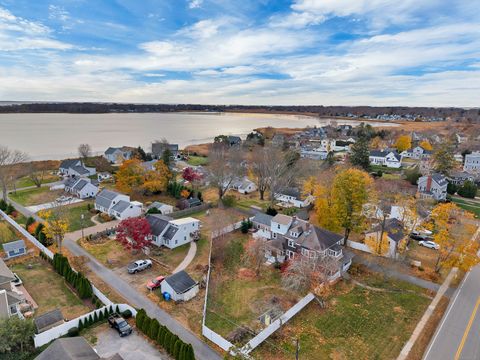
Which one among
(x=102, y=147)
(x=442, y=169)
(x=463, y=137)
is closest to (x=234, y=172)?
(x=442, y=169)

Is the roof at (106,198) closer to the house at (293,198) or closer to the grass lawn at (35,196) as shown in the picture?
the grass lawn at (35,196)

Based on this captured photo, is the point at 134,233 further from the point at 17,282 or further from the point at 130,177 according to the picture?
the point at 130,177

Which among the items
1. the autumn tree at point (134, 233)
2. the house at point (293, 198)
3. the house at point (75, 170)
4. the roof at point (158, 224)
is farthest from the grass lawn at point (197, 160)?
the autumn tree at point (134, 233)

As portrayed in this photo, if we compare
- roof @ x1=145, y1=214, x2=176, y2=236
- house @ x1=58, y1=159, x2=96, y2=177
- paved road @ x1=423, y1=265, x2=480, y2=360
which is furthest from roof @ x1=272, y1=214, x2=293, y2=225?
house @ x1=58, y1=159, x2=96, y2=177

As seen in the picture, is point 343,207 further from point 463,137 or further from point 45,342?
point 463,137

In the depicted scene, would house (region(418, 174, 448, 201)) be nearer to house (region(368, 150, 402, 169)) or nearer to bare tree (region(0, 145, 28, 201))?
house (region(368, 150, 402, 169))

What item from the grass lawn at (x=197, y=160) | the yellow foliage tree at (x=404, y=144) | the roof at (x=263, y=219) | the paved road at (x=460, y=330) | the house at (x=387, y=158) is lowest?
the paved road at (x=460, y=330)

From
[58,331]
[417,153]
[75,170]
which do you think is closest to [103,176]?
[75,170]

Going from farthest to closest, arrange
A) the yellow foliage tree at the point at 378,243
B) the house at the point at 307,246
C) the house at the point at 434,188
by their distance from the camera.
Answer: the house at the point at 434,188, the yellow foliage tree at the point at 378,243, the house at the point at 307,246
